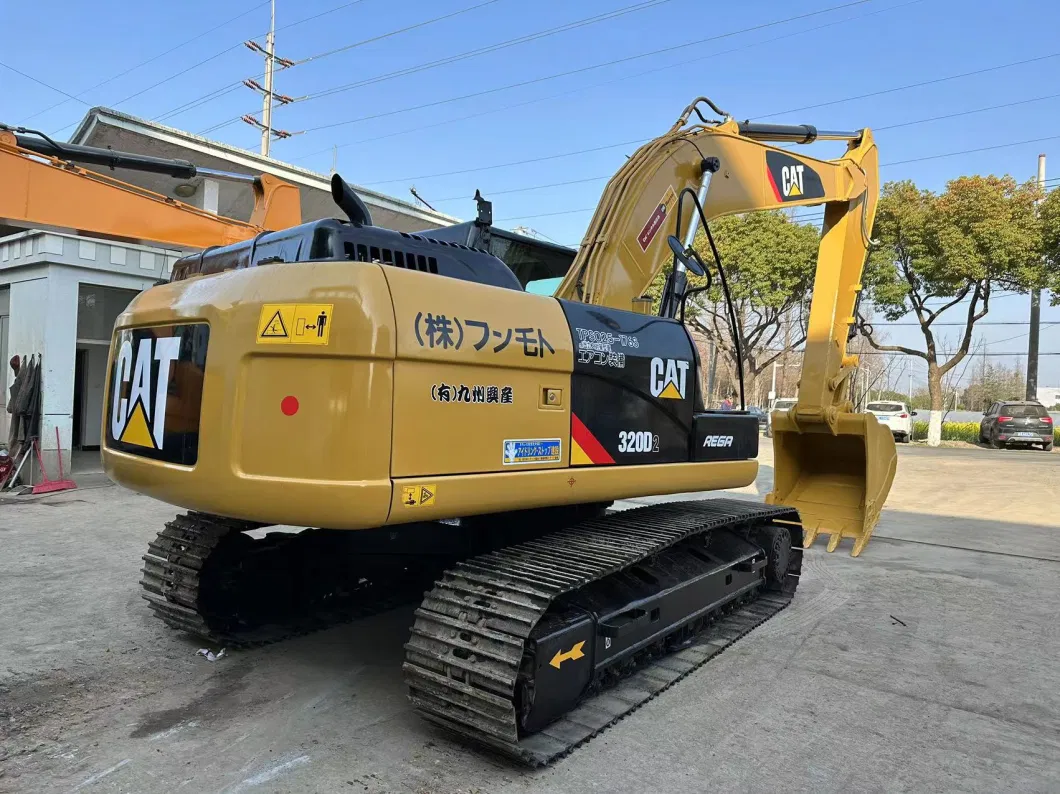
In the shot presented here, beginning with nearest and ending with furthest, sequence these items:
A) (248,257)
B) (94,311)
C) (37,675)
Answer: (248,257) → (37,675) → (94,311)

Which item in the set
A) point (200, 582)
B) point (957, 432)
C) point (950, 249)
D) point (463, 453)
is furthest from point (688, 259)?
point (957, 432)

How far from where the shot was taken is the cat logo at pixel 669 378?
146 inches

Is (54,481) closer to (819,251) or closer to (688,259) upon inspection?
(688,259)

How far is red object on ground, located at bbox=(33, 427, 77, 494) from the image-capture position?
30.7 feet

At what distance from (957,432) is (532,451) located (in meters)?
28.4

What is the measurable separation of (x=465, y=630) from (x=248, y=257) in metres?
1.84

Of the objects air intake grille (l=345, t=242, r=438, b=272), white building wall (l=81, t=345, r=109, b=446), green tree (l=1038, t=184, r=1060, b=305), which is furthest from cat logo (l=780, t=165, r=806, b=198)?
green tree (l=1038, t=184, r=1060, b=305)

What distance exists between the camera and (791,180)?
19.0 feet

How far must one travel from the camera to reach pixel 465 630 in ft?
9.39

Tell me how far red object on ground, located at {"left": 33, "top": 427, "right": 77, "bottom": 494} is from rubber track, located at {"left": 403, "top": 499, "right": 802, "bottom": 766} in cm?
821

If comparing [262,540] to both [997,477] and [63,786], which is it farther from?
[997,477]


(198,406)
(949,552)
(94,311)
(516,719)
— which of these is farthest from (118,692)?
(94,311)

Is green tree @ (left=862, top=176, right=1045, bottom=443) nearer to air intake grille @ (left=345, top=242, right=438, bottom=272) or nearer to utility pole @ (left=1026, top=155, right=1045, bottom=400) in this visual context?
utility pole @ (left=1026, top=155, right=1045, bottom=400)

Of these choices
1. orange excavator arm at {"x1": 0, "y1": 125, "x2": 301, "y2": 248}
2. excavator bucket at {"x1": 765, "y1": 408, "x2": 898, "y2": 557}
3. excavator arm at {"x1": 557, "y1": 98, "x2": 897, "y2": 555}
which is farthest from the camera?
orange excavator arm at {"x1": 0, "y1": 125, "x2": 301, "y2": 248}
